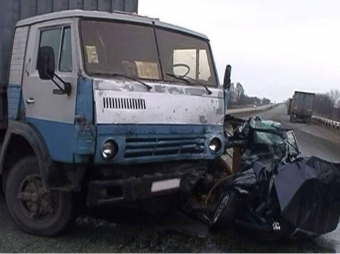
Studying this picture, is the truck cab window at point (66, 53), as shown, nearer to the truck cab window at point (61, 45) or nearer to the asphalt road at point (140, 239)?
the truck cab window at point (61, 45)

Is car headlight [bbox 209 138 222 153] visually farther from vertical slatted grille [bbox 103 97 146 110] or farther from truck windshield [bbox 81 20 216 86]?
vertical slatted grille [bbox 103 97 146 110]

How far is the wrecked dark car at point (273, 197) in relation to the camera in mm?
4586

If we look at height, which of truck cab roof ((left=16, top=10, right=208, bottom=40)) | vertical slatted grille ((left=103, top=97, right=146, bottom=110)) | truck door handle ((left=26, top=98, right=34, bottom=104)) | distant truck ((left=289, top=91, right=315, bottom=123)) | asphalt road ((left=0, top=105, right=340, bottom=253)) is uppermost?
truck cab roof ((left=16, top=10, right=208, bottom=40))

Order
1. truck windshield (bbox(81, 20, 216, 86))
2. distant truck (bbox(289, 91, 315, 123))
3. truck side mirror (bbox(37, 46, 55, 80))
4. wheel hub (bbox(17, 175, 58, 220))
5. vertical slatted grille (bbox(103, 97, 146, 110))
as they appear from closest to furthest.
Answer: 1. vertical slatted grille (bbox(103, 97, 146, 110))
2. truck side mirror (bbox(37, 46, 55, 80))
3. truck windshield (bbox(81, 20, 216, 86))
4. wheel hub (bbox(17, 175, 58, 220))
5. distant truck (bbox(289, 91, 315, 123))

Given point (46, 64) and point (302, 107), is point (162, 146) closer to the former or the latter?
point (46, 64)

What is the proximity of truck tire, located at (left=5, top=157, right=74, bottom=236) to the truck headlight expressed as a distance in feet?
2.31

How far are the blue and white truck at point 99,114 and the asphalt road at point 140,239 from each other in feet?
0.74

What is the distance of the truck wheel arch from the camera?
448cm

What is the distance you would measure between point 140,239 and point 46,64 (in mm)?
2231

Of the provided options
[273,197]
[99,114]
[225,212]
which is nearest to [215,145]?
[225,212]

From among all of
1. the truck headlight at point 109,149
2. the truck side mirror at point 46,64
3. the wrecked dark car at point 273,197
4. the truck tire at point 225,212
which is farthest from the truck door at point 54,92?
the wrecked dark car at point 273,197

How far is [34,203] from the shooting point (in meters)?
4.82

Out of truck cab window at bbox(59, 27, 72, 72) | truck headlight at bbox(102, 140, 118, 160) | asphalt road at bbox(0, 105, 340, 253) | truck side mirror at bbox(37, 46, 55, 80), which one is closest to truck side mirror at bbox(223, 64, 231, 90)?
asphalt road at bbox(0, 105, 340, 253)

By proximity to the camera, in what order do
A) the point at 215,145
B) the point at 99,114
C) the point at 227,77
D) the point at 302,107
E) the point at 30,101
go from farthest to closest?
1. the point at 302,107
2. the point at 227,77
3. the point at 215,145
4. the point at 30,101
5. the point at 99,114
